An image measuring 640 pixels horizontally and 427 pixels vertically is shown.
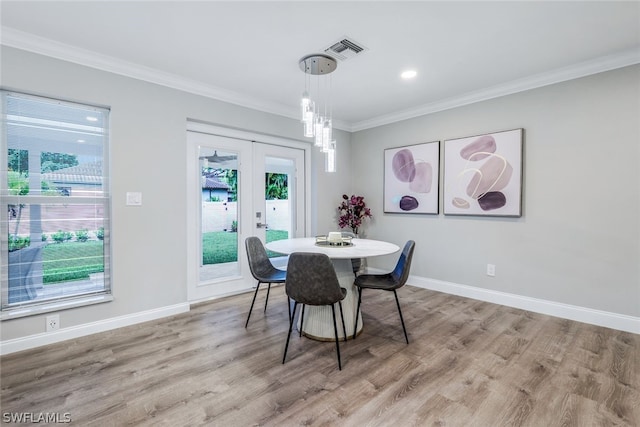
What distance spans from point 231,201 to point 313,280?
82.5 inches

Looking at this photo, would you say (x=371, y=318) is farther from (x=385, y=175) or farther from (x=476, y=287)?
(x=385, y=175)

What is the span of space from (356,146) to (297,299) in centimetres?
339

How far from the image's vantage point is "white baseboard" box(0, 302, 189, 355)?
7.66 ft

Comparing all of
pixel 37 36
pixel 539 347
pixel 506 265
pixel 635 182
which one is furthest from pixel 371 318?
pixel 37 36

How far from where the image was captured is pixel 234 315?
3.11 metres

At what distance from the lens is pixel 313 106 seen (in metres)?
2.56

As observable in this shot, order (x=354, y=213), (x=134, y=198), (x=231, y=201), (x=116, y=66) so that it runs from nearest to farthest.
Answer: (x=116, y=66)
(x=134, y=198)
(x=231, y=201)
(x=354, y=213)

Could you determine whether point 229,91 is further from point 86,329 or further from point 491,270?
point 491,270

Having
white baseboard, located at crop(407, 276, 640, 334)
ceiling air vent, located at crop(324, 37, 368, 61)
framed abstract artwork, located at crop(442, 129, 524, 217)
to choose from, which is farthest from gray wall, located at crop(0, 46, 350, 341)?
white baseboard, located at crop(407, 276, 640, 334)

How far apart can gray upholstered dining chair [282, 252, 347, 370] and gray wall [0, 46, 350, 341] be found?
1661 mm

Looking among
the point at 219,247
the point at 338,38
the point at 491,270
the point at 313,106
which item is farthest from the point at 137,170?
the point at 491,270

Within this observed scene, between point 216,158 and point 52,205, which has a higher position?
point 216,158

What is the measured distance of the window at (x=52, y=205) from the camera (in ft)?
7.78

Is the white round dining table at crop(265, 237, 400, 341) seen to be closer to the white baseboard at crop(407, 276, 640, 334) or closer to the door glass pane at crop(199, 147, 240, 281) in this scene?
the door glass pane at crop(199, 147, 240, 281)
